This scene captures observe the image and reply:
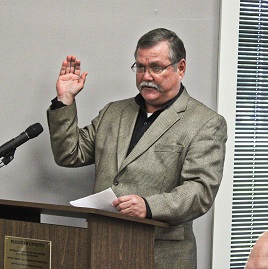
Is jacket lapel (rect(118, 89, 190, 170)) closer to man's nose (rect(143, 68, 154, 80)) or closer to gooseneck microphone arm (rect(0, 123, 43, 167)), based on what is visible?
man's nose (rect(143, 68, 154, 80))

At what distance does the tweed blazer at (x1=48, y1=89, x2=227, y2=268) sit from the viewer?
2.88 metres

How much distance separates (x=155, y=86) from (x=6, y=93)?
0.95 metres

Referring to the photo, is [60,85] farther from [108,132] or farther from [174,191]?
[174,191]

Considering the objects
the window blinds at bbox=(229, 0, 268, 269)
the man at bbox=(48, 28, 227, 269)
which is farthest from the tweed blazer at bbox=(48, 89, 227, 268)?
the window blinds at bbox=(229, 0, 268, 269)

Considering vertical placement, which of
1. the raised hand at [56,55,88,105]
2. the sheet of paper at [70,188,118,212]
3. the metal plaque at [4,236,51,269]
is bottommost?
the metal plaque at [4,236,51,269]

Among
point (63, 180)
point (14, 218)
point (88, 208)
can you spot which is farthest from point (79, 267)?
point (63, 180)

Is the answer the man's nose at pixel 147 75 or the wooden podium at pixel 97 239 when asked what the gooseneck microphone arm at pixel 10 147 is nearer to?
the wooden podium at pixel 97 239

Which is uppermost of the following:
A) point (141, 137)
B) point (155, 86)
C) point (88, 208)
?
point (155, 86)

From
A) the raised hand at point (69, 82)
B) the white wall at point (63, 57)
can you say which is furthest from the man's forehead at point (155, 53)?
the white wall at point (63, 57)

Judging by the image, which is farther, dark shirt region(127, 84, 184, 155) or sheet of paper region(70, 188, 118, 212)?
dark shirt region(127, 84, 184, 155)

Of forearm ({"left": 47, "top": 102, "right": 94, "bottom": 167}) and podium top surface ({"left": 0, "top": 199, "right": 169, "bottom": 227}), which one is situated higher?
forearm ({"left": 47, "top": 102, "right": 94, "bottom": 167})

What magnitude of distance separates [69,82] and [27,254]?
0.98m

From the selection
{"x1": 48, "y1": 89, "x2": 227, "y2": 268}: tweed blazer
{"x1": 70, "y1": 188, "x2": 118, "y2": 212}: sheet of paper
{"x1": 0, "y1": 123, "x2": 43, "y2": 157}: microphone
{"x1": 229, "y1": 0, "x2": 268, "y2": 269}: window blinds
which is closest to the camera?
{"x1": 70, "y1": 188, "x2": 118, "y2": 212}: sheet of paper

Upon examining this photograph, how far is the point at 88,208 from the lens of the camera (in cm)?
239
